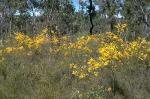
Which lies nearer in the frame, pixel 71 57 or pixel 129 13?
pixel 71 57

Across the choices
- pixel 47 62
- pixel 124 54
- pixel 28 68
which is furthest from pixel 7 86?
pixel 124 54

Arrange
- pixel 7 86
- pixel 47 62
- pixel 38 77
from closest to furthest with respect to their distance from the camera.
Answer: pixel 7 86, pixel 38 77, pixel 47 62

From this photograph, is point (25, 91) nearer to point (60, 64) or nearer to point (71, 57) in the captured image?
Result: point (60, 64)

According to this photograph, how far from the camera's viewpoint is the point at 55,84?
356 inches

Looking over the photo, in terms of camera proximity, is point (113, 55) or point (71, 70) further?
point (71, 70)

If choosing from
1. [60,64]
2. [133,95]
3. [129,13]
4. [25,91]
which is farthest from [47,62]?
[129,13]

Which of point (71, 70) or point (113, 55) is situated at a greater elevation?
point (113, 55)

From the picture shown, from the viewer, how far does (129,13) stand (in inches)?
1539

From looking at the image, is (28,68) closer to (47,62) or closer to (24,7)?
(47,62)

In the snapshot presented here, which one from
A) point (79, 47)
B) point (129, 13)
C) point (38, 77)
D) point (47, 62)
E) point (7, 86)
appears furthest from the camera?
point (129, 13)

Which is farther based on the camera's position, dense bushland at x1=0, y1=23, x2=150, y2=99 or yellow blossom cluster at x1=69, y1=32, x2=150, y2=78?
yellow blossom cluster at x1=69, y1=32, x2=150, y2=78

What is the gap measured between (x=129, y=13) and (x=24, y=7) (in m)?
10.7

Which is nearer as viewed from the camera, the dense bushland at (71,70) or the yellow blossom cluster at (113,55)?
the dense bushland at (71,70)

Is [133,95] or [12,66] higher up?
[12,66]
